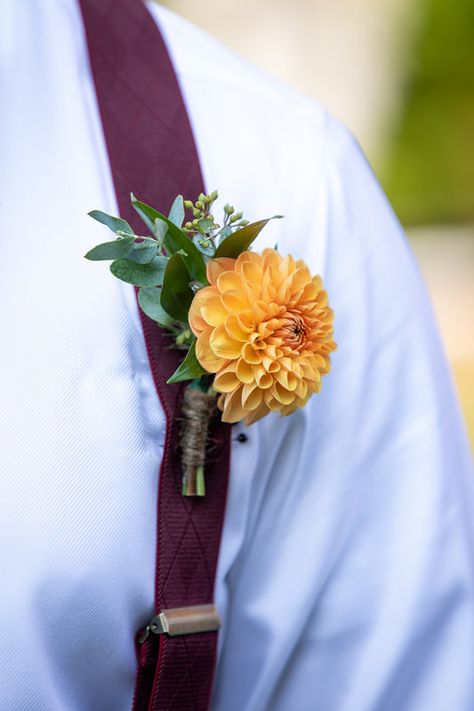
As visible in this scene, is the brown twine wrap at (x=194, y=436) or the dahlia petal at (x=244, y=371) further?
the brown twine wrap at (x=194, y=436)

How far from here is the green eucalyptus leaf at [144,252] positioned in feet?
2.56

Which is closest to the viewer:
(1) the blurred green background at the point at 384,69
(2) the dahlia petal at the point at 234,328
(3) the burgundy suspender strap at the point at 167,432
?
(2) the dahlia petal at the point at 234,328

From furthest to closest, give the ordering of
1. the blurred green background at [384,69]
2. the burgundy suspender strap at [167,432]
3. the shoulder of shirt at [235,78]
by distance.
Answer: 1. the blurred green background at [384,69]
2. the shoulder of shirt at [235,78]
3. the burgundy suspender strap at [167,432]

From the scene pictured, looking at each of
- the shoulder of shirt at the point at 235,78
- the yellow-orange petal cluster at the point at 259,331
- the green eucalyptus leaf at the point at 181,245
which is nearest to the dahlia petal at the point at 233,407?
the yellow-orange petal cluster at the point at 259,331

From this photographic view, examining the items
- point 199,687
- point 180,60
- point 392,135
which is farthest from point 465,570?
point 392,135

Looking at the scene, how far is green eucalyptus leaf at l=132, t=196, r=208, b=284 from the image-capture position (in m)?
0.78

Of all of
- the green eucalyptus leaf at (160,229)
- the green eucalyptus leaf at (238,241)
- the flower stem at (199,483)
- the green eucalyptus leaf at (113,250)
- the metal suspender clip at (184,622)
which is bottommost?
the metal suspender clip at (184,622)

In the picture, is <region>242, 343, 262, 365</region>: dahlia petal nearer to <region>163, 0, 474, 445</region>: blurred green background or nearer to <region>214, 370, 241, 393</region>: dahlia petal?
<region>214, 370, 241, 393</region>: dahlia petal

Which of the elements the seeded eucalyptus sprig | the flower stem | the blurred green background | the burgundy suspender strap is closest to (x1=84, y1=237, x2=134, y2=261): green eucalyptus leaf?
the seeded eucalyptus sprig

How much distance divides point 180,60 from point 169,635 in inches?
24.2

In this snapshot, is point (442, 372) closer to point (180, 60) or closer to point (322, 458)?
point (322, 458)

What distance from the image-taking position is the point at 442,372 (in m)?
1.03

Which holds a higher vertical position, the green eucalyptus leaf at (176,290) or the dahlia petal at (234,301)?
the green eucalyptus leaf at (176,290)

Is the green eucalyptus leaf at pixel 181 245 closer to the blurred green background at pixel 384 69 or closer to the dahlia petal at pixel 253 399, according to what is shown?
the dahlia petal at pixel 253 399
